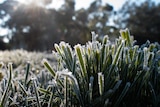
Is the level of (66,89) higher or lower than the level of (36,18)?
lower

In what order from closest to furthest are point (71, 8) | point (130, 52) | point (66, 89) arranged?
1. point (66, 89)
2. point (130, 52)
3. point (71, 8)

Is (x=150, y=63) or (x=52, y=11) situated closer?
(x=150, y=63)

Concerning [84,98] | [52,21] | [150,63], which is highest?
[52,21]

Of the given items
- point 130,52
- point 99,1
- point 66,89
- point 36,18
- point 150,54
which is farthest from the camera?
point 99,1

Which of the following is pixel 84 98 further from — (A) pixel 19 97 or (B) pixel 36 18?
(B) pixel 36 18

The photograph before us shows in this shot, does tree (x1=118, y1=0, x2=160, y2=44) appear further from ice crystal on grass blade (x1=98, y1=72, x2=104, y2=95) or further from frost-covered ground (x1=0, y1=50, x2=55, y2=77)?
ice crystal on grass blade (x1=98, y1=72, x2=104, y2=95)

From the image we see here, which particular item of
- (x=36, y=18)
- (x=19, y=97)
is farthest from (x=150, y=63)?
(x=36, y=18)

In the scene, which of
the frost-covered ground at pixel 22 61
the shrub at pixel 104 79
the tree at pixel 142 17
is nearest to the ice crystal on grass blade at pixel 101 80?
the shrub at pixel 104 79

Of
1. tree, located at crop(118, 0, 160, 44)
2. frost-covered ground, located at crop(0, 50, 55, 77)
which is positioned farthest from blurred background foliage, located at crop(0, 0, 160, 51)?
frost-covered ground, located at crop(0, 50, 55, 77)
